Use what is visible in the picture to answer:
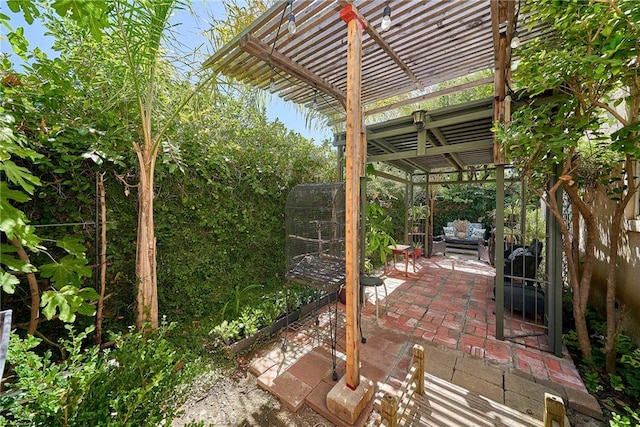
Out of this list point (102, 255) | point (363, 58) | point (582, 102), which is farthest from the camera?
point (363, 58)

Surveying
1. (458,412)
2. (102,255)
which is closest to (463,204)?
(458,412)

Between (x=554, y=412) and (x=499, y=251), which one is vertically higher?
(x=499, y=251)

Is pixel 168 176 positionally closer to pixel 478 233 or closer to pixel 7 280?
pixel 7 280

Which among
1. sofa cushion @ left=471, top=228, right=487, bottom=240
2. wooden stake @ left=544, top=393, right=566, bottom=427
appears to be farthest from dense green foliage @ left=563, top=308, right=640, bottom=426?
sofa cushion @ left=471, top=228, right=487, bottom=240

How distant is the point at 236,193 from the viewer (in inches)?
125

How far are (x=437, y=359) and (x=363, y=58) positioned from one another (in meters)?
3.44

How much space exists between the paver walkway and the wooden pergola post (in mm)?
635

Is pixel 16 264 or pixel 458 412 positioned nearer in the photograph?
pixel 16 264

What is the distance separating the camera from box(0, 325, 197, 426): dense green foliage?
40.4 inches

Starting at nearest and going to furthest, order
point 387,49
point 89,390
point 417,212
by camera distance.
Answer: point 89,390
point 387,49
point 417,212

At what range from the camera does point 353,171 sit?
5.72 feet

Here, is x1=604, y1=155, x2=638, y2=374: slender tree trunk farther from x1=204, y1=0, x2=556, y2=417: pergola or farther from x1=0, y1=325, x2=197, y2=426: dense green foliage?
x1=0, y1=325, x2=197, y2=426: dense green foliage

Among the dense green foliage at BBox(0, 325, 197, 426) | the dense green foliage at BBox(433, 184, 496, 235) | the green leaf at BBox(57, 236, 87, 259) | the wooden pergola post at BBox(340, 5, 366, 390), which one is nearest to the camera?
the dense green foliage at BBox(0, 325, 197, 426)

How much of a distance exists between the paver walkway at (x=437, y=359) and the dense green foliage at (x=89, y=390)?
112 cm
